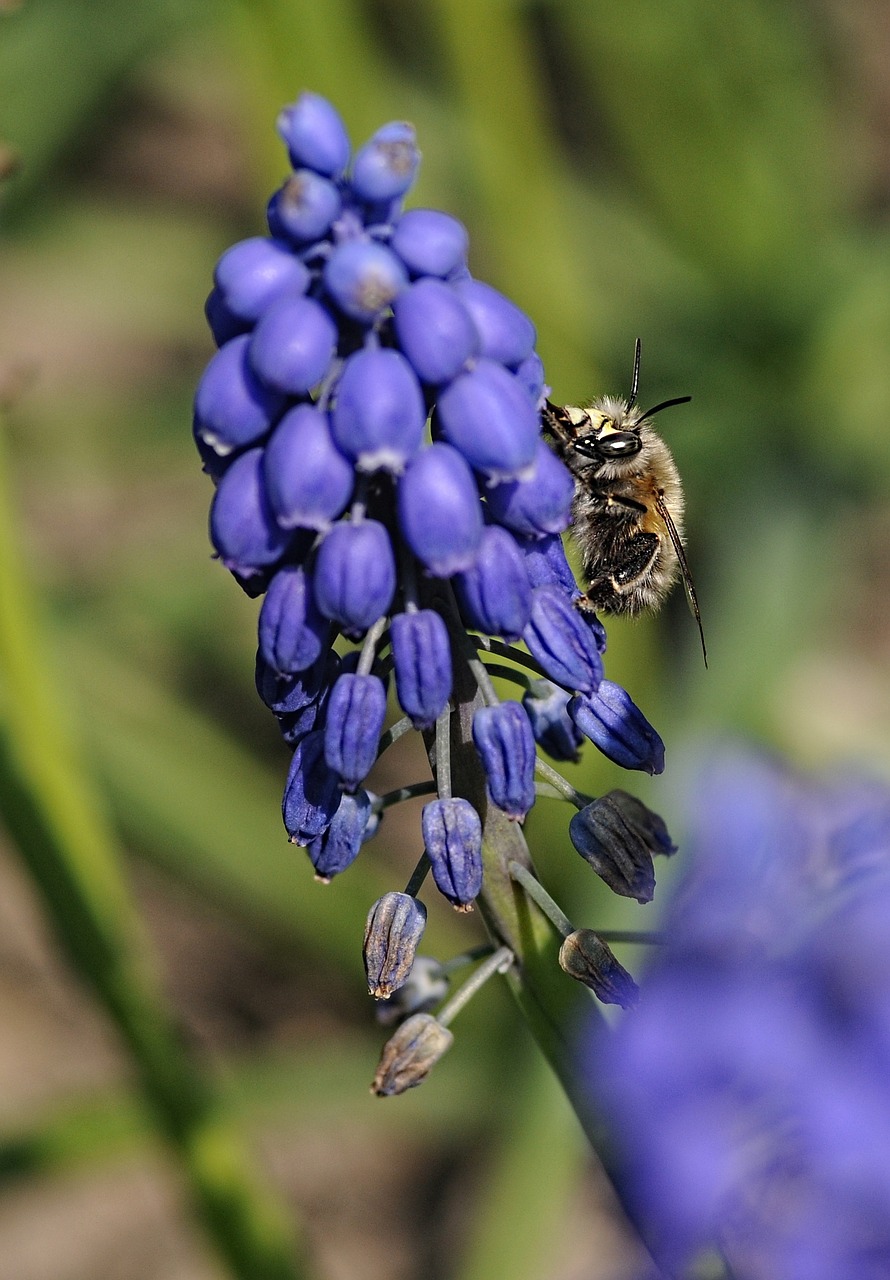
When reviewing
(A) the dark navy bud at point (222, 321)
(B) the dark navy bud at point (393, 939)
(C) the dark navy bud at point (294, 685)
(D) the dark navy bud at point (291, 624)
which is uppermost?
(A) the dark navy bud at point (222, 321)

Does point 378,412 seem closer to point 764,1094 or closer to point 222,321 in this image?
point 222,321

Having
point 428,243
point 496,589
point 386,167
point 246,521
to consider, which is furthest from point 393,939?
point 386,167

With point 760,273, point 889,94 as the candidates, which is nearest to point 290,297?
point 760,273

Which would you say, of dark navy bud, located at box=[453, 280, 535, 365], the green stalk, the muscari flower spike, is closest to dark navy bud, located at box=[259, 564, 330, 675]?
the muscari flower spike

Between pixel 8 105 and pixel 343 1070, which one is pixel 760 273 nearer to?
pixel 8 105

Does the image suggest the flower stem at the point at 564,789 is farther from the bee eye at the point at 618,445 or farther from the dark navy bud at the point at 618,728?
the bee eye at the point at 618,445

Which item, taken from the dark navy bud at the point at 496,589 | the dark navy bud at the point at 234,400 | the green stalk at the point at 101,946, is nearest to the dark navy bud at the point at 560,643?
the dark navy bud at the point at 496,589

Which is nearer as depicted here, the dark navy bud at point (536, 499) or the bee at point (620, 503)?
the dark navy bud at point (536, 499)
